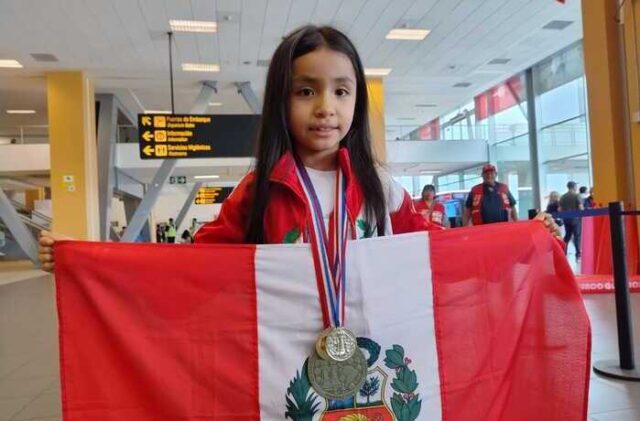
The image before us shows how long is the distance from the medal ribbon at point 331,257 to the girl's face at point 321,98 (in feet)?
0.47

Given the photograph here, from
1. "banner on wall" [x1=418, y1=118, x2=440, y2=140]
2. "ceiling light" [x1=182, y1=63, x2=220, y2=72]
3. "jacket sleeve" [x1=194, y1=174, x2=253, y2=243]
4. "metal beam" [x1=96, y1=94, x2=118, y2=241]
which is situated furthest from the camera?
"banner on wall" [x1=418, y1=118, x2=440, y2=140]

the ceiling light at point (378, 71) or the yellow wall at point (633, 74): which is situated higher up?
the ceiling light at point (378, 71)

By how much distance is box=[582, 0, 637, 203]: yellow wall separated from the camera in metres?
6.91

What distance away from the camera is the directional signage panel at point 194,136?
9.39 meters

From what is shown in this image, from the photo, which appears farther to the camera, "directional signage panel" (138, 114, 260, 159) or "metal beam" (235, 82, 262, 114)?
"metal beam" (235, 82, 262, 114)

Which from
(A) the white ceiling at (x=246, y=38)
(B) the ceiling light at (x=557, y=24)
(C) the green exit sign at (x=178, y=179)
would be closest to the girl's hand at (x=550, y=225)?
(A) the white ceiling at (x=246, y=38)

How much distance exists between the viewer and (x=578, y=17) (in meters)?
9.23

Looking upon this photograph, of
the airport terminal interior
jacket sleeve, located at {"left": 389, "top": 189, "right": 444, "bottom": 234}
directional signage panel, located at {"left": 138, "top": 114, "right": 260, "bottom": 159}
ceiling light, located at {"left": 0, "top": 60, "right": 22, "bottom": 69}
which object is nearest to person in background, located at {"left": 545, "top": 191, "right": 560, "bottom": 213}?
the airport terminal interior

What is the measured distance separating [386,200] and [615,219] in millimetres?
2132

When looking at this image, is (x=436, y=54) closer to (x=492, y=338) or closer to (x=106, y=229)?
(x=106, y=229)

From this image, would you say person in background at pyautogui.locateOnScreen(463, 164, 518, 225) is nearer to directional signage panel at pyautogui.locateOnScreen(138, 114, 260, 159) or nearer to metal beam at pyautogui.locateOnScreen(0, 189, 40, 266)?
directional signage panel at pyautogui.locateOnScreen(138, 114, 260, 159)

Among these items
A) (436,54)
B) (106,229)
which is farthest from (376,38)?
(106,229)

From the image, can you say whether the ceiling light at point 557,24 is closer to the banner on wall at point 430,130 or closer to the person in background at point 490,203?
the person in background at point 490,203

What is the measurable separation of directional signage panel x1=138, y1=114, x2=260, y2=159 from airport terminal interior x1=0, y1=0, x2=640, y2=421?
3cm
